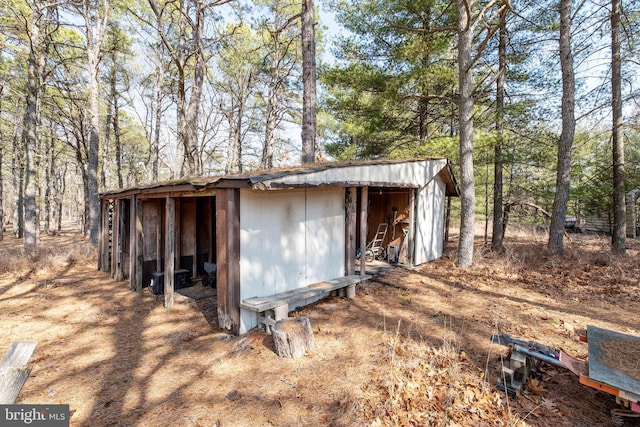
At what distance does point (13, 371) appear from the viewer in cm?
208

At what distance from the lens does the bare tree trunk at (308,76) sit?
832 cm

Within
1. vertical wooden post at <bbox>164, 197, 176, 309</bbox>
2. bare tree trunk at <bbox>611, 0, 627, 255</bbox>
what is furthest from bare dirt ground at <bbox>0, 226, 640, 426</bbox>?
bare tree trunk at <bbox>611, 0, 627, 255</bbox>

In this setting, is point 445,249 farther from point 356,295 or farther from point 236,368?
point 236,368

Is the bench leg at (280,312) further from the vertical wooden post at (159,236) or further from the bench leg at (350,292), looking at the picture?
the vertical wooden post at (159,236)

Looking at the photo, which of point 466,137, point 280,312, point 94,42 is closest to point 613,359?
point 280,312

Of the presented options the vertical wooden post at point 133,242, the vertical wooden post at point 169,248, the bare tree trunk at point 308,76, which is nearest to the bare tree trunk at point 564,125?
the bare tree trunk at point 308,76

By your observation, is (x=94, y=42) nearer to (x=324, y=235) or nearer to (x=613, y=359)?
(x=324, y=235)

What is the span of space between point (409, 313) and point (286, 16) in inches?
596

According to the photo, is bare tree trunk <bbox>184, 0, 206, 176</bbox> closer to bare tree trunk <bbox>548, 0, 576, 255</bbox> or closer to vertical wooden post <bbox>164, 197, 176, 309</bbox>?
vertical wooden post <bbox>164, 197, 176, 309</bbox>

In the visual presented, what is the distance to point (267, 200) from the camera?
4875 millimetres

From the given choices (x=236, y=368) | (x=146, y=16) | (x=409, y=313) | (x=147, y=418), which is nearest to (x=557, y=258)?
(x=409, y=313)

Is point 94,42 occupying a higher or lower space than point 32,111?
higher

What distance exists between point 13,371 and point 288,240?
143 inches

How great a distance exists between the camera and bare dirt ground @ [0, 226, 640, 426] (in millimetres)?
2775
